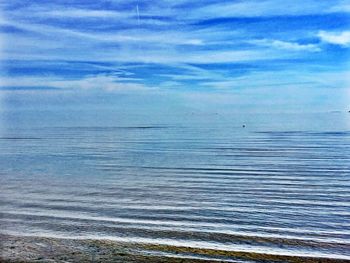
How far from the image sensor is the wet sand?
6973 millimetres

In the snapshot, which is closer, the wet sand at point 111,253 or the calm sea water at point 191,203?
the wet sand at point 111,253

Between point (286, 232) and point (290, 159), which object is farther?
point (290, 159)

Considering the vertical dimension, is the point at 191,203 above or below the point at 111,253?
above

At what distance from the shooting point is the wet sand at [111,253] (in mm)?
6973

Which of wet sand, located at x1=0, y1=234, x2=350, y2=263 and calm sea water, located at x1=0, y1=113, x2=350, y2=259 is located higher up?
calm sea water, located at x1=0, y1=113, x2=350, y2=259

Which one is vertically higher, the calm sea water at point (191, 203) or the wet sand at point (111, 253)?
the calm sea water at point (191, 203)

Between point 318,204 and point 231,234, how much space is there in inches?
163

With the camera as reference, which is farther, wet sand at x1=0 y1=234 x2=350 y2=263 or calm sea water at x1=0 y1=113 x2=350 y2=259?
calm sea water at x1=0 y1=113 x2=350 y2=259

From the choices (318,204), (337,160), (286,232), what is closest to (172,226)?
(286,232)

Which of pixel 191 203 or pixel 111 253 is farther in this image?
pixel 191 203

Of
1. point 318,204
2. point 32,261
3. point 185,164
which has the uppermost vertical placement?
point 185,164

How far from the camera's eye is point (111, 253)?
24.1ft

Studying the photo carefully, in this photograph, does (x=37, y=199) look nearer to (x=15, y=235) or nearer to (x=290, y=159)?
(x=15, y=235)

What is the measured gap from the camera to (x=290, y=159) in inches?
947
